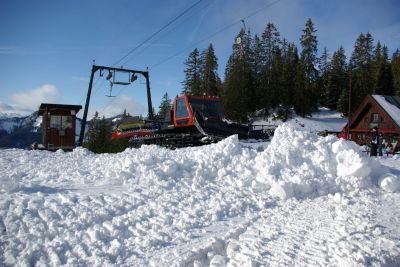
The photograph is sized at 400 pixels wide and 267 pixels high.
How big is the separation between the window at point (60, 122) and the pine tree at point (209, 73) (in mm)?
29998

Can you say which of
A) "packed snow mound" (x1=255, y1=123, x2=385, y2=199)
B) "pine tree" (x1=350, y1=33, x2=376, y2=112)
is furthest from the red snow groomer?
"pine tree" (x1=350, y1=33, x2=376, y2=112)

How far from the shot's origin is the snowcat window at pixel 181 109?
56.7 ft

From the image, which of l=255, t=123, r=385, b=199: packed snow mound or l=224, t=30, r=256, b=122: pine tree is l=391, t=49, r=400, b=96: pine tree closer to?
l=224, t=30, r=256, b=122: pine tree

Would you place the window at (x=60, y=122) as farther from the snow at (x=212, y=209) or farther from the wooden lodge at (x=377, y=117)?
the wooden lodge at (x=377, y=117)

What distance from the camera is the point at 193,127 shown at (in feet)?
55.1

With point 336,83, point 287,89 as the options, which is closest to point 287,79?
point 287,89

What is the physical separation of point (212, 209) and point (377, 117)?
35.1 metres

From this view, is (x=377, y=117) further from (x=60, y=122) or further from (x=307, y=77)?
(x=60, y=122)

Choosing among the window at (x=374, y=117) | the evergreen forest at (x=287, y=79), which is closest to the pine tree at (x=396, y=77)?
the evergreen forest at (x=287, y=79)

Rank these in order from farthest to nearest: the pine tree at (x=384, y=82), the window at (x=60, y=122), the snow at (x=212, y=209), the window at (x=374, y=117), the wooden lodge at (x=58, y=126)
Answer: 1. the pine tree at (x=384, y=82)
2. the window at (x=374, y=117)
3. the window at (x=60, y=122)
4. the wooden lodge at (x=58, y=126)
5. the snow at (x=212, y=209)

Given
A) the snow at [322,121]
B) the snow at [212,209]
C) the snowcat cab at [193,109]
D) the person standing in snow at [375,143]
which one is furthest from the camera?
the snow at [322,121]

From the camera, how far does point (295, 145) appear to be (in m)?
9.69

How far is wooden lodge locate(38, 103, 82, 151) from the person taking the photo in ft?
63.8

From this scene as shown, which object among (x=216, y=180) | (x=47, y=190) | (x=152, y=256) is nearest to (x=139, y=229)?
(x=152, y=256)
